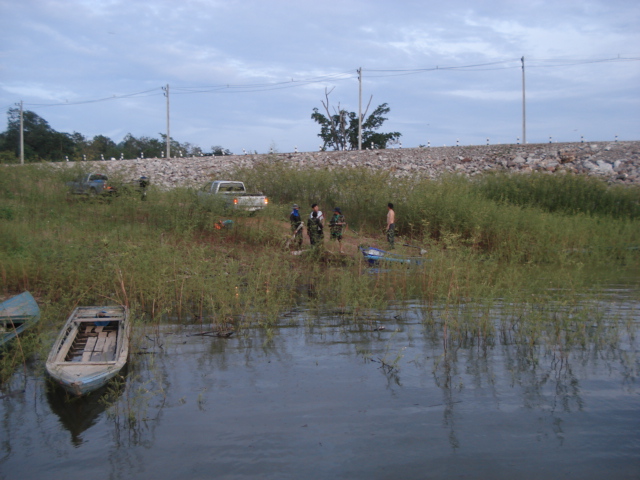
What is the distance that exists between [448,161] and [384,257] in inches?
742

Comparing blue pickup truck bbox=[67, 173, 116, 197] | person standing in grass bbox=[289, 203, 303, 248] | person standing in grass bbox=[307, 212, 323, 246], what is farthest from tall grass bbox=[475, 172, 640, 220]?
blue pickup truck bbox=[67, 173, 116, 197]

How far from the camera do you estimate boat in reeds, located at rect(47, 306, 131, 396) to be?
6.18 m

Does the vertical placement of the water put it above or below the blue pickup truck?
below

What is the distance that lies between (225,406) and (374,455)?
1.90 m

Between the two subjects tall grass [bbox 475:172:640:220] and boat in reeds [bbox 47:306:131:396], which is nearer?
boat in reeds [bbox 47:306:131:396]

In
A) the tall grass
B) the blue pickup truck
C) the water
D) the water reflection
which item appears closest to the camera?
the water

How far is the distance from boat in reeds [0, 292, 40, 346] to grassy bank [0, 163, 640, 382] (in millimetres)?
280

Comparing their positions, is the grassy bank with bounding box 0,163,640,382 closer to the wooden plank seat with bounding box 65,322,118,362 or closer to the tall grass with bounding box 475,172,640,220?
the tall grass with bounding box 475,172,640,220

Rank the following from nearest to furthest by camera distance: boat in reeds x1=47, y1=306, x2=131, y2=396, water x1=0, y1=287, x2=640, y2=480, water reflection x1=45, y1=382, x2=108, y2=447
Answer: water x1=0, y1=287, x2=640, y2=480, water reflection x1=45, y1=382, x2=108, y2=447, boat in reeds x1=47, y1=306, x2=131, y2=396

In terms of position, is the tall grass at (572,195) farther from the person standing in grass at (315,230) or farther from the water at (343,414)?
the water at (343,414)

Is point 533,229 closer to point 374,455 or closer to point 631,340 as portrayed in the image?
point 631,340

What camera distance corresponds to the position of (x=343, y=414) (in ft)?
20.4

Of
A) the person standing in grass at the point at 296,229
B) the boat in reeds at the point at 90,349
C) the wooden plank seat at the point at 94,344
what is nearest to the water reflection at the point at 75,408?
the boat in reeds at the point at 90,349

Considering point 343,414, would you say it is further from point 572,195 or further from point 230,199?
point 572,195
